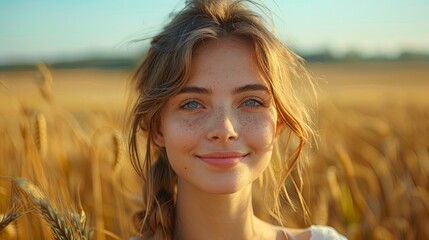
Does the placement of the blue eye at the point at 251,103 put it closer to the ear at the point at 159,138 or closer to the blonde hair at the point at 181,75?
the blonde hair at the point at 181,75

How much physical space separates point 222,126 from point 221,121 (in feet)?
0.06

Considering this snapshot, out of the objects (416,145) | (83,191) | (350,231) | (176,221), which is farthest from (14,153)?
(416,145)

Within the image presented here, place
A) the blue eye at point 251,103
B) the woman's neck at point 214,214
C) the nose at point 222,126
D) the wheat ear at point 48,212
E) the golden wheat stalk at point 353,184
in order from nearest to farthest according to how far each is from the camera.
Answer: the wheat ear at point 48,212 → the nose at point 222,126 → the blue eye at point 251,103 → the woman's neck at point 214,214 → the golden wheat stalk at point 353,184

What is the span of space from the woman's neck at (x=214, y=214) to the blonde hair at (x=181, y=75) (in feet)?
0.28

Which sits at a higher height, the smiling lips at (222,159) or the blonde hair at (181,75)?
the blonde hair at (181,75)

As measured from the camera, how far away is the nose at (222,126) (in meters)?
1.71

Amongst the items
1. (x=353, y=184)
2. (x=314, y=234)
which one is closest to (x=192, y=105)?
(x=314, y=234)

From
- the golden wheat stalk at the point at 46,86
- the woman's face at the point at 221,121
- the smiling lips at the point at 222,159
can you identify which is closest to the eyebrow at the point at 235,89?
the woman's face at the point at 221,121

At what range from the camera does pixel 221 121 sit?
5.68 ft

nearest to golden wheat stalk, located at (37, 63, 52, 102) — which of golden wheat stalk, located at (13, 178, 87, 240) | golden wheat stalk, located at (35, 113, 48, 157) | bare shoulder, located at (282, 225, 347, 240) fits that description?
golden wheat stalk, located at (35, 113, 48, 157)

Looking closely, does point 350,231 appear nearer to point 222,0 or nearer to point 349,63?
point 222,0

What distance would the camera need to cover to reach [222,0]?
202cm

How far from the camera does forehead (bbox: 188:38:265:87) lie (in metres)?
1.80

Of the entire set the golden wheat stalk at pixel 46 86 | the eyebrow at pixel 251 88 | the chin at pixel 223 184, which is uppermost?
the golden wheat stalk at pixel 46 86
